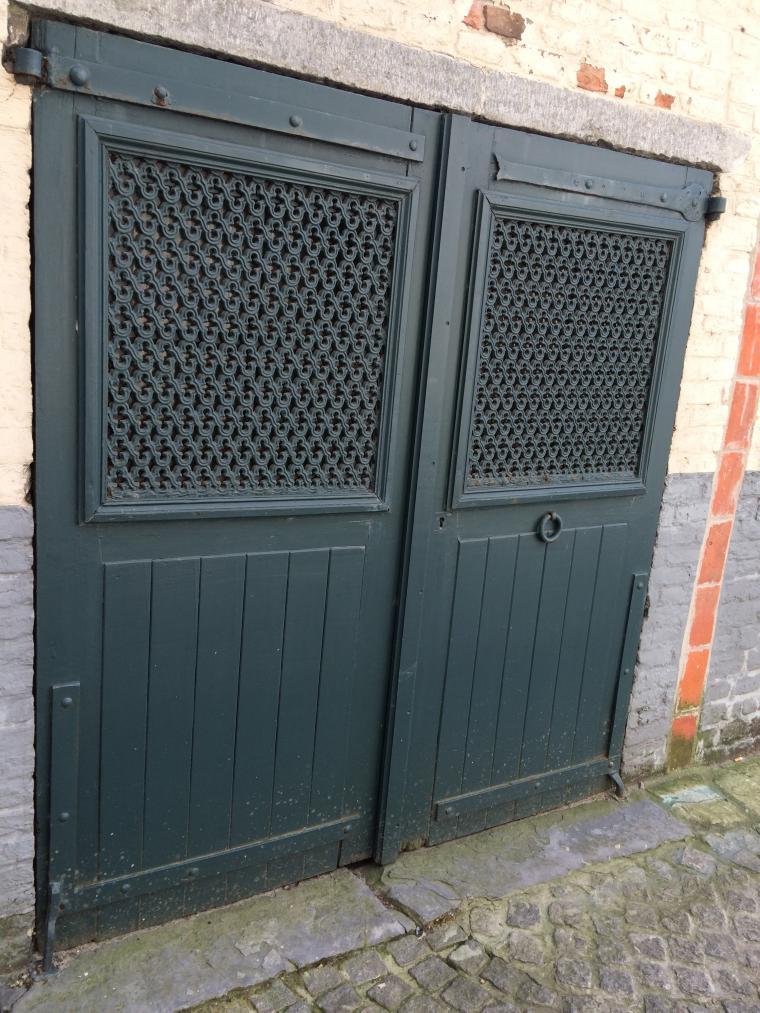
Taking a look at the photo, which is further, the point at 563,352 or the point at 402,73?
Answer: the point at 563,352

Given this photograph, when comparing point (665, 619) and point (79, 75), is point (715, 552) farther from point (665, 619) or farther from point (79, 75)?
point (79, 75)

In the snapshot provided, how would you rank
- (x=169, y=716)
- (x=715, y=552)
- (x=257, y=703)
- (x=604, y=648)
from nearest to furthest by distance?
(x=169, y=716), (x=257, y=703), (x=604, y=648), (x=715, y=552)

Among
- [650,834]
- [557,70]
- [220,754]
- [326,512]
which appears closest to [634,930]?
[650,834]

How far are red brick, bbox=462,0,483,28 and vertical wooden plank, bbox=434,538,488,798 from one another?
5.91 ft

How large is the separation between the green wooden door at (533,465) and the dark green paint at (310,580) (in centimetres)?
1

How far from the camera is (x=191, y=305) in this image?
8.66 feet

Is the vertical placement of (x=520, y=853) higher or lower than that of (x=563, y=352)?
lower

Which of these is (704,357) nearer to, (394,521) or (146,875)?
(394,521)

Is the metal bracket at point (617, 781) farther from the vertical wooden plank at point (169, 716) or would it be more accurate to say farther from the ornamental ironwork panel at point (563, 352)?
the vertical wooden plank at point (169, 716)

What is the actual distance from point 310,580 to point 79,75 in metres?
1.68

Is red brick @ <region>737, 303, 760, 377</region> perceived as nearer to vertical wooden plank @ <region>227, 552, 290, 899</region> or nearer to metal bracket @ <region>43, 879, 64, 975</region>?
vertical wooden plank @ <region>227, 552, 290, 899</region>

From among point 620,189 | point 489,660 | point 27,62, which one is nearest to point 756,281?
point 620,189

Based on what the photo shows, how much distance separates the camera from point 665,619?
410cm

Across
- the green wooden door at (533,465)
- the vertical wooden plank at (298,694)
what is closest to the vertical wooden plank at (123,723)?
the vertical wooden plank at (298,694)
